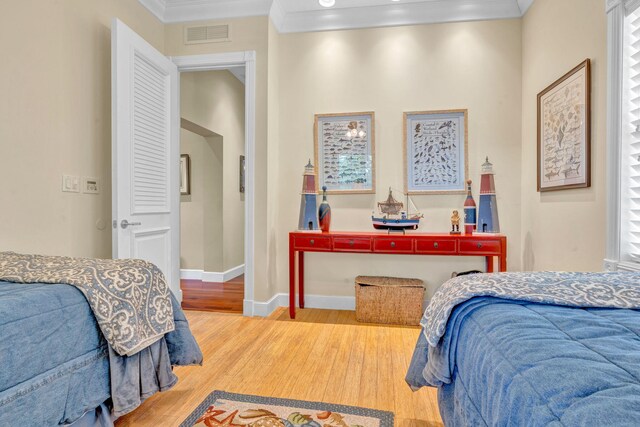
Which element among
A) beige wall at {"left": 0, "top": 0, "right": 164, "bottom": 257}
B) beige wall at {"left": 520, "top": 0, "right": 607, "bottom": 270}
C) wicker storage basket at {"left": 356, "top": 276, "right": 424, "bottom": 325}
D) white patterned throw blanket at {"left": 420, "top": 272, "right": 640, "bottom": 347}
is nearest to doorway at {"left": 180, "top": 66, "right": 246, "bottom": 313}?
beige wall at {"left": 0, "top": 0, "right": 164, "bottom": 257}

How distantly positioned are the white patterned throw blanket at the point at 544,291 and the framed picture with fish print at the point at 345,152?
6.70ft

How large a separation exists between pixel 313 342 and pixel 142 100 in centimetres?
226

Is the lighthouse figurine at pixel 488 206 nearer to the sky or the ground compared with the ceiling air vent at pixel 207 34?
nearer to the ground

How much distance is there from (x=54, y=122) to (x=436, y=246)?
111 inches

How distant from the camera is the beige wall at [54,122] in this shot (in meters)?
1.92

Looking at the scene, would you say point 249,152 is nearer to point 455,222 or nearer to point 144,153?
point 144,153

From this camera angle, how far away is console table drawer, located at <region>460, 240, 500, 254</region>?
8.97 ft

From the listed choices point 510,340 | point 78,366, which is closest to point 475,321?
point 510,340

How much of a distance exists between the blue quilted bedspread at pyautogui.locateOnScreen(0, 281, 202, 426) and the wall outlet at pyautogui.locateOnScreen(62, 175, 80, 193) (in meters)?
1.17

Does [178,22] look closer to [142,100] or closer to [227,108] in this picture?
[142,100]

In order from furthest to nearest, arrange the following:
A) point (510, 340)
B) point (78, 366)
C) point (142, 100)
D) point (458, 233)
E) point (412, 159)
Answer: point (412, 159) < point (458, 233) < point (142, 100) < point (78, 366) < point (510, 340)

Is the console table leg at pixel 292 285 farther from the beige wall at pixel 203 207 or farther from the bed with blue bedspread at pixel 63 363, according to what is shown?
the beige wall at pixel 203 207

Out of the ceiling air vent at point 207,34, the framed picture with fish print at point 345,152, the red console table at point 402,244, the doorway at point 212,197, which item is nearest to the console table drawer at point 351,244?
the red console table at point 402,244

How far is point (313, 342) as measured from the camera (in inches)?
97.7
